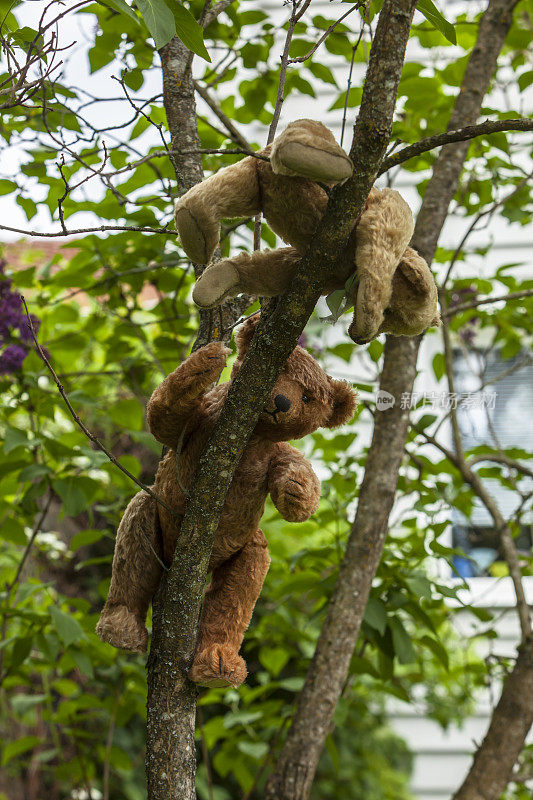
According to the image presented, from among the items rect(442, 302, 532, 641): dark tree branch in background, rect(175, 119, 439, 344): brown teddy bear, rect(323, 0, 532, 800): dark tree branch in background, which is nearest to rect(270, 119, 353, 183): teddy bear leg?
rect(175, 119, 439, 344): brown teddy bear

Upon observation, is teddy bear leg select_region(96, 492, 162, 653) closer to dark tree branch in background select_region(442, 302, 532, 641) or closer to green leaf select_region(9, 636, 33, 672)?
green leaf select_region(9, 636, 33, 672)

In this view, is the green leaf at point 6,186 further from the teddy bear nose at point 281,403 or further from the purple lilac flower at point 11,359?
the teddy bear nose at point 281,403

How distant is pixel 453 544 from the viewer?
2.77 m

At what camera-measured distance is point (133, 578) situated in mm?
761

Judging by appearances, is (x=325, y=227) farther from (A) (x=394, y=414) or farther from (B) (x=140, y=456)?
(B) (x=140, y=456)

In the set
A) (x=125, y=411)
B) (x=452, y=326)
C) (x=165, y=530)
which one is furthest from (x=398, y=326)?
(x=452, y=326)

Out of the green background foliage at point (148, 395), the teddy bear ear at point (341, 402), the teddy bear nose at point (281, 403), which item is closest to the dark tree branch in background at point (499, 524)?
the green background foliage at point (148, 395)

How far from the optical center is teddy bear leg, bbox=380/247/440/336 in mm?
627

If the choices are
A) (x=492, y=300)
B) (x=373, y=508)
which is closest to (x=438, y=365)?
→ (x=492, y=300)

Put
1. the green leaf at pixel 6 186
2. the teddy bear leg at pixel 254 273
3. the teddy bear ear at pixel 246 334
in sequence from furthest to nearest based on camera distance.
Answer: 1. the green leaf at pixel 6 186
2. the teddy bear ear at pixel 246 334
3. the teddy bear leg at pixel 254 273

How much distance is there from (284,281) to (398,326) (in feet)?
0.37

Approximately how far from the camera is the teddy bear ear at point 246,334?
746mm

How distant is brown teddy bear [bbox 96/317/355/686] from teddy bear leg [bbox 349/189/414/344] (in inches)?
5.2

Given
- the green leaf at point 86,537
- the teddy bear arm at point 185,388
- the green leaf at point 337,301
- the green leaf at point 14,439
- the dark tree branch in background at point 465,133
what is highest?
the dark tree branch in background at point 465,133
